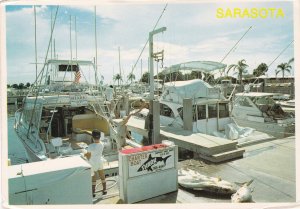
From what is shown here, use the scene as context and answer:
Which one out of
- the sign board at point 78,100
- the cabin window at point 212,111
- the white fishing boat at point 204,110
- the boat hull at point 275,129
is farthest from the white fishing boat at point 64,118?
the boat hull at point 275,129

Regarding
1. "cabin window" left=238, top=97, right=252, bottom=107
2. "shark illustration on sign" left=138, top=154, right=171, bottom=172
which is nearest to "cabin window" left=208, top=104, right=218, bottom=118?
"cabin window" left=238, top=97, right=252, bottom=107

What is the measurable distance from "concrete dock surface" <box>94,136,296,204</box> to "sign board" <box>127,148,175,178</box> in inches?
21.0

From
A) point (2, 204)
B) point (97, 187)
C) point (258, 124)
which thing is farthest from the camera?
point (258, 124)

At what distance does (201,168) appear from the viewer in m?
6.55

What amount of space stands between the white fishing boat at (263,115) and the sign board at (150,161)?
8.07 metres

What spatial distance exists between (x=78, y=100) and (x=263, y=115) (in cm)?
866

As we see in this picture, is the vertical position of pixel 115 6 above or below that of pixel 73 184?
above

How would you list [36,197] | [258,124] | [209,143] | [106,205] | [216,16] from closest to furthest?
[36,197], [106,205], [216,16], [209,143], [258,124]

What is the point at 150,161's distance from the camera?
15.7 feet

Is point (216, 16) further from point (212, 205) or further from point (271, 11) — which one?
point (212, 205)

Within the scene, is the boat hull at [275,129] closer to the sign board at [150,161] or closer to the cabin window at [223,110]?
the cabin window at [223,110]

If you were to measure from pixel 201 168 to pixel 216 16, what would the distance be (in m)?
3.65

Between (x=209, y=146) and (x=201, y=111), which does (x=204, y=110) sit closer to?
(x=201, y=111)

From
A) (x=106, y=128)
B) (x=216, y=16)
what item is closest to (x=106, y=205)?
(x=216, y=16)
